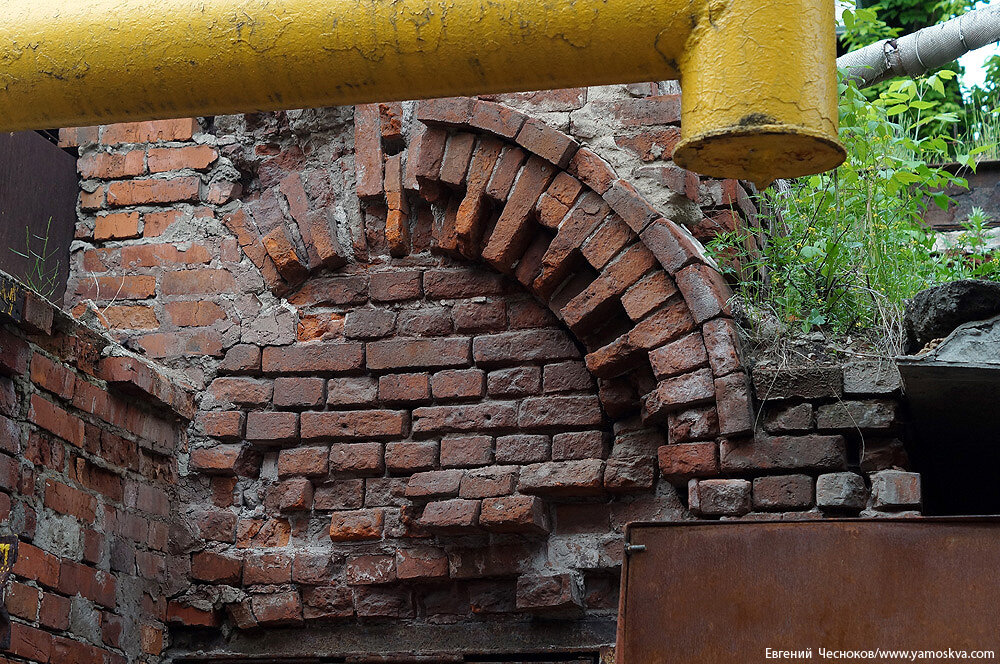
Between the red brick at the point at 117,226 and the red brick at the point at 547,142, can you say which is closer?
the red brick at the point at 547,142

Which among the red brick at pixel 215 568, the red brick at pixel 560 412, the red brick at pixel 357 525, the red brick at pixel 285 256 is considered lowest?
the red brick at pixel 215 568

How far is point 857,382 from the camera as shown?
9.57ft

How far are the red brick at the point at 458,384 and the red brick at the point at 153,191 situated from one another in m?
1.12

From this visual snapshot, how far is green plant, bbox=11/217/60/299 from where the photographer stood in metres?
3.65

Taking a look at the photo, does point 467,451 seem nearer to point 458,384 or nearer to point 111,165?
point 458,384

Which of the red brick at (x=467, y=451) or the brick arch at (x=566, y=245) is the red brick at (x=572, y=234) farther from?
the red brick at (x=467, y=451)

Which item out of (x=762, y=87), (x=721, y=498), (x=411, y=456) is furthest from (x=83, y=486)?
(x=762, y=87)

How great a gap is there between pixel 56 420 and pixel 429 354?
43.9 inches

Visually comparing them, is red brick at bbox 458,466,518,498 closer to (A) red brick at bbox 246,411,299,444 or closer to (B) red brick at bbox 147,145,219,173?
(A) red brick at bbox 246,411,299,444

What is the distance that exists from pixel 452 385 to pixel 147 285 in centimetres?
117

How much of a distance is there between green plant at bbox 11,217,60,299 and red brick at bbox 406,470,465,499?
144 centimetres

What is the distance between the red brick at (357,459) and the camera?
3.37 metres

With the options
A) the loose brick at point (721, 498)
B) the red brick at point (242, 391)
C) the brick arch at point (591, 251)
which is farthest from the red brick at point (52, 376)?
the loose brick at point (721, 498)

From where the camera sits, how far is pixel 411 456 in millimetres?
3346
